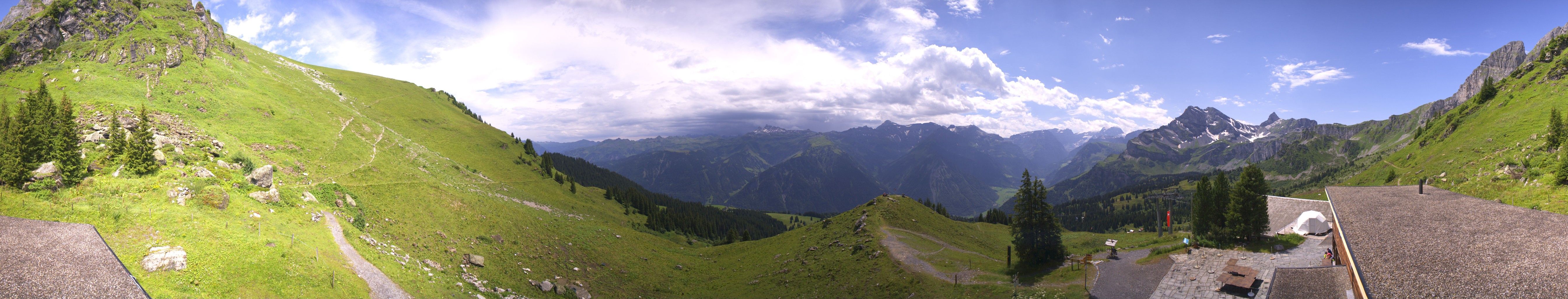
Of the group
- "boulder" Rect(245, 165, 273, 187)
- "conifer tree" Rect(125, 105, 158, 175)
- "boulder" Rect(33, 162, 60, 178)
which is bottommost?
"boulder" Rect(245, 165, 273, 187)

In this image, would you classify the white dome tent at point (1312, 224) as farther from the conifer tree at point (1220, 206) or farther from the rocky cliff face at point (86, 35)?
the rocky cliff face at point (86, 35)

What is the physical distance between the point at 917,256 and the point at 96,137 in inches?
2599

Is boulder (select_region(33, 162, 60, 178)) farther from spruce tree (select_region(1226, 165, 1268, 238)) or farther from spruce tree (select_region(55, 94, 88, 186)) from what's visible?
spruce tree (select_region(1226, 165, 1268, 238))

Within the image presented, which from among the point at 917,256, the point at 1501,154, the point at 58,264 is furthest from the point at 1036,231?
the point at 58,264

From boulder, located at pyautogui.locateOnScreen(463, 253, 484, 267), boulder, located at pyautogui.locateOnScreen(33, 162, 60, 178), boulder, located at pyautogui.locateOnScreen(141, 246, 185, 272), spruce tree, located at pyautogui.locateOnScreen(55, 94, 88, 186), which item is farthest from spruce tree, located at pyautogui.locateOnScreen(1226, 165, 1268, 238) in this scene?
boulder, located at pyautogui.locateOnScreen(33, 162, 60, 178)

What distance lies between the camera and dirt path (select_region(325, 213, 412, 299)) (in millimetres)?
28750

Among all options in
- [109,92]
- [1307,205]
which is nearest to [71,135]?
[109,92]

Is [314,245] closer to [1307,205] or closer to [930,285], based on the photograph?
[930,285]

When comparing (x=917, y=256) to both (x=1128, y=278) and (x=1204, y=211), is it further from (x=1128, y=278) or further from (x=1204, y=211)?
(x=1204, y=211)

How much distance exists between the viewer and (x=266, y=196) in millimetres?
33031

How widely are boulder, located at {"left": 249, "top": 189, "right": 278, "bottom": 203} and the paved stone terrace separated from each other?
199 ft

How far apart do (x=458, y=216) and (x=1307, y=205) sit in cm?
9405

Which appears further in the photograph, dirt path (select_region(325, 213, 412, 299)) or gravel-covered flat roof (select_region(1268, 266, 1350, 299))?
dirt path (select_region(325, 213, 412, 299))

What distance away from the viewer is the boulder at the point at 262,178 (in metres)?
34.7
